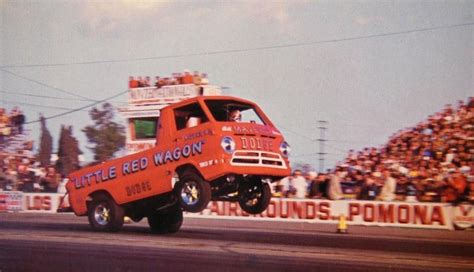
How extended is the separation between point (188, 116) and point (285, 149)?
1558mm

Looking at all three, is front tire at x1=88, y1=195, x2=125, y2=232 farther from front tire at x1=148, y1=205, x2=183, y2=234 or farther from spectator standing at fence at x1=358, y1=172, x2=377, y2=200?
spectator standing at fence at x1=358, y1=172, x2=377, y2=200

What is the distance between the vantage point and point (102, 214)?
36.7 feet

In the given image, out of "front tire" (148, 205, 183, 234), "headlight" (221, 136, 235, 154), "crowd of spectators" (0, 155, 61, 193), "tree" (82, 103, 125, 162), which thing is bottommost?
"front tire" (148, 205, 183, 234)

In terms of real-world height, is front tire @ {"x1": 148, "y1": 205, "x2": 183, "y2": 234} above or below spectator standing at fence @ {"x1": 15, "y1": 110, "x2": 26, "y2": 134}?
below

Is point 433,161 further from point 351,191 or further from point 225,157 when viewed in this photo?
point 225,157

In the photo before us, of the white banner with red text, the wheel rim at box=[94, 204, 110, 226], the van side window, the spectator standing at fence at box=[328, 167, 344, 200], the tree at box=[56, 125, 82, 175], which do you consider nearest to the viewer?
the van side window

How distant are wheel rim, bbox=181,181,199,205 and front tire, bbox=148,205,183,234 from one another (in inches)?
109

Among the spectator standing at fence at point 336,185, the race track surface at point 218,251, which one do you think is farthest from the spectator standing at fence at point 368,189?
the race track surface at point 218,251

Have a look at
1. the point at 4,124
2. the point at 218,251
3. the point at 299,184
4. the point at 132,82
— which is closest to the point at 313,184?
the point at 299,184

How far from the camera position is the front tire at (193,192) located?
30.3 ft

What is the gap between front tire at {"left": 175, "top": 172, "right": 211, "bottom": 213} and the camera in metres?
9.24

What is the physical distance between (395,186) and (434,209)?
1336mm

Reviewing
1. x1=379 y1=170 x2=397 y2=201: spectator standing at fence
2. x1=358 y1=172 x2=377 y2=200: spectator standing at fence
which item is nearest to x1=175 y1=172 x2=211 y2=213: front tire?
x1=358 y1=172 x2=377 y2=200: spectator standing at fence

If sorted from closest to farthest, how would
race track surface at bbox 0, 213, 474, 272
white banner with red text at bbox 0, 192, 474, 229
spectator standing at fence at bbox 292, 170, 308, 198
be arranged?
race track surface at bbox 0, 213, 474, 272 → spectator standing at fence at bbox 292, 170, 308, 198 → white banner with red text at bbox 0, 192, 474, 229
